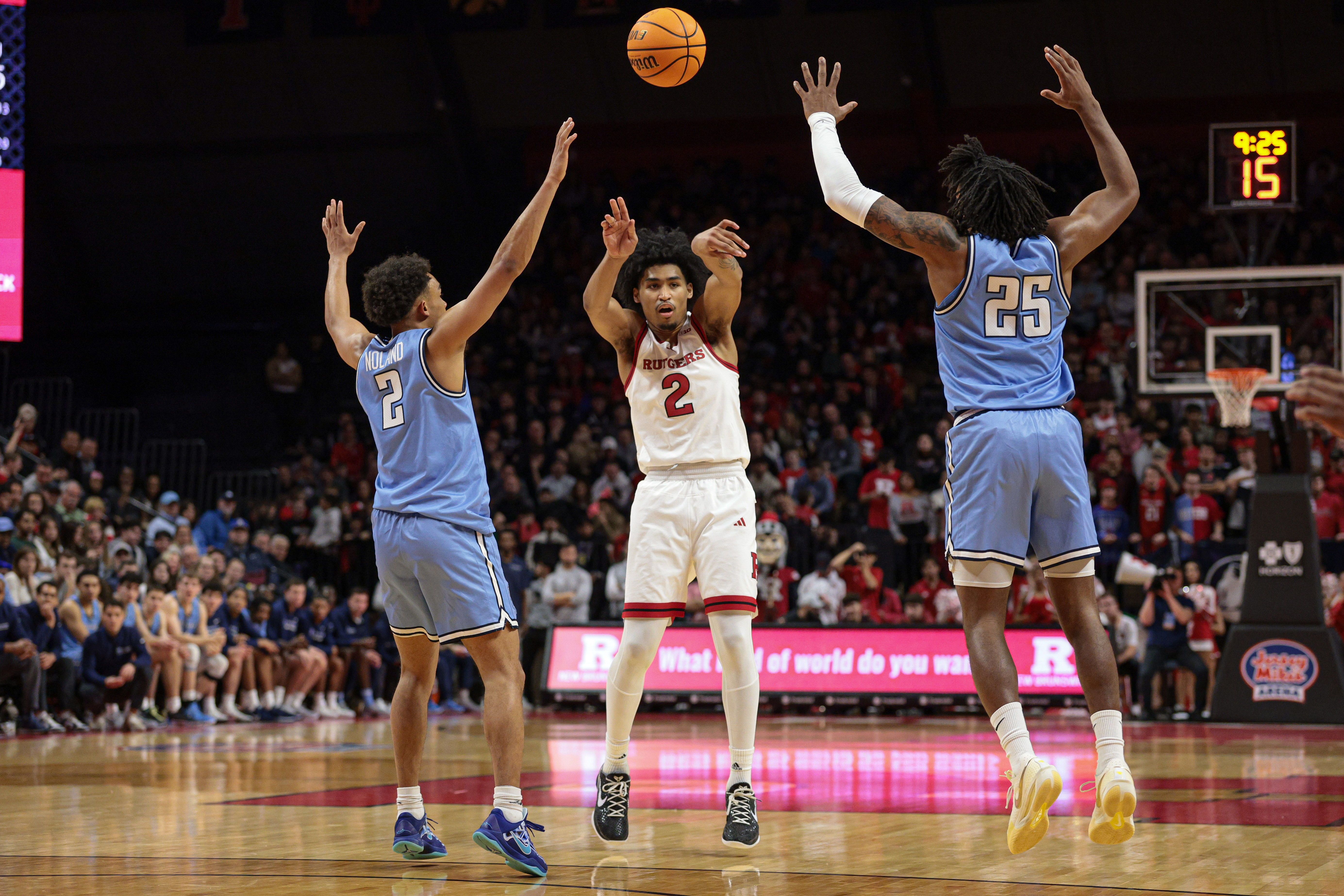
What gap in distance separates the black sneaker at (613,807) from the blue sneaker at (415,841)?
2.15 ft

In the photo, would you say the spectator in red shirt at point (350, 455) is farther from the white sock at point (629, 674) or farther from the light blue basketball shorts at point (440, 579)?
the light blue basketball shorts at point (440, 579)

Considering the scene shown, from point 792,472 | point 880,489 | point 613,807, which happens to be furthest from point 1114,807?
point 792,472

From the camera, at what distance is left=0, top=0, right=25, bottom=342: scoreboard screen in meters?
12.4

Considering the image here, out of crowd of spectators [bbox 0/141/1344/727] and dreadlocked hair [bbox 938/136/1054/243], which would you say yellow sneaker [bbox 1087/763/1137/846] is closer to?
→ dreadlocked hair [bbox 938/136/1054/243]

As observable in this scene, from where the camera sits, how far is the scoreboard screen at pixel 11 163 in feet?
40.7

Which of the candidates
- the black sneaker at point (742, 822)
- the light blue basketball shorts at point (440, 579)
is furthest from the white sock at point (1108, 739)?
the light blue basketball shorts at point (440, 579)

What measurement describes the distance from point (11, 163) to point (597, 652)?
7.28 metres

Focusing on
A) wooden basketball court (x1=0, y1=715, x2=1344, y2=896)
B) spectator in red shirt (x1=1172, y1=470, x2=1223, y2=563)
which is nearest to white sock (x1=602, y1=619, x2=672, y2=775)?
wooden basketball court (x1=0, y1=715, x2=1344, y2=896)

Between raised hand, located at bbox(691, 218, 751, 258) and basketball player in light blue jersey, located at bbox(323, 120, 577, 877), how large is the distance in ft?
2.04

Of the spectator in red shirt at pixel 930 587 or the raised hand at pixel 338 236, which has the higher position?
the raised hand at pixel 338 236

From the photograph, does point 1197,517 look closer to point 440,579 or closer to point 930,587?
A: point 930,587

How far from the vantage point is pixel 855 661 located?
14891 millimetres

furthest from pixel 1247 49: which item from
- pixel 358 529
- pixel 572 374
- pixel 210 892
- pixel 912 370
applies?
pixel 210 892

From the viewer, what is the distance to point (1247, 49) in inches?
888
